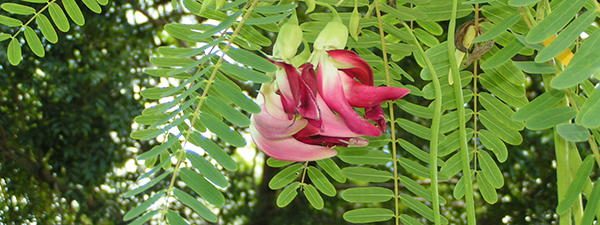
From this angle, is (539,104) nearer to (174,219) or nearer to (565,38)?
(565,38)

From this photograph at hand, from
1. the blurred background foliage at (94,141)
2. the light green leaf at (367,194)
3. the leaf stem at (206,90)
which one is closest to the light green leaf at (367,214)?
the light green leaf at (367,194)

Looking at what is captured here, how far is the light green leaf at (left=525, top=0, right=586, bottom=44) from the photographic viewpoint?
0.42m

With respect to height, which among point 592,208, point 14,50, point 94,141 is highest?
point 94,141

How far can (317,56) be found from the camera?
452mm

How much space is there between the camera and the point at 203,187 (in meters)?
0.46

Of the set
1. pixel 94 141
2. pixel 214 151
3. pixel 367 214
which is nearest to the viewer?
pixel 214 151

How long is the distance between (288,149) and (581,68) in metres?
0.13

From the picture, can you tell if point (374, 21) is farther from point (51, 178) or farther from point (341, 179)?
point (51, 178)

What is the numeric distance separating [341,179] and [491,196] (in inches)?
3.7

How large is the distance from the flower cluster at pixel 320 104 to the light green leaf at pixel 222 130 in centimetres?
1

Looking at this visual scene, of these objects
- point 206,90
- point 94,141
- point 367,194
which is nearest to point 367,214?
point 367,194

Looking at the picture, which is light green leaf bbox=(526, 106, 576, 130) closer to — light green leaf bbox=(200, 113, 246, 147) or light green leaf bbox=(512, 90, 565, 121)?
light green leaf bbox=(512, 90, 565, 121)

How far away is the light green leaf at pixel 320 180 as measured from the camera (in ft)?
2.08

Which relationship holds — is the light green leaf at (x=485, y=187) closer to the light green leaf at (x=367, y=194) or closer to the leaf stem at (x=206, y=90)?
the light green leaf at (x=367, y=194)
